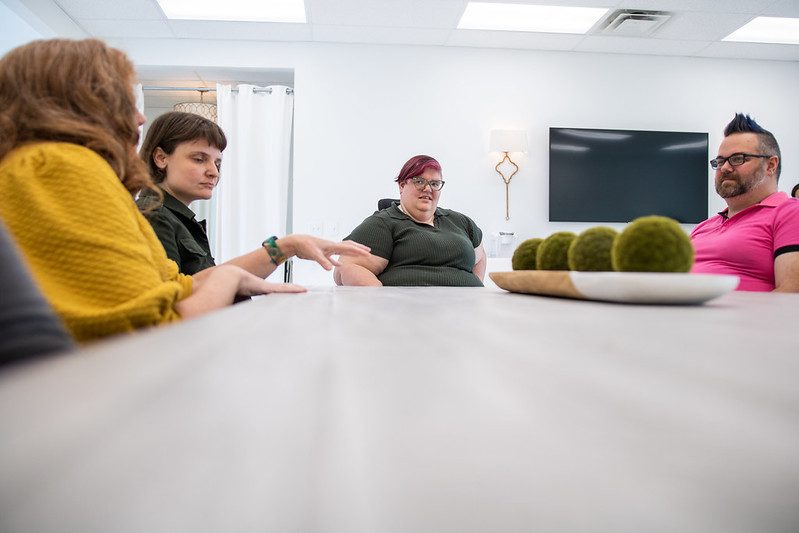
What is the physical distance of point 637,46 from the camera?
4.36 m

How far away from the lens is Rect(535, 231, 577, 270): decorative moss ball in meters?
0.80

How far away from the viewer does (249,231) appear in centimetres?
442

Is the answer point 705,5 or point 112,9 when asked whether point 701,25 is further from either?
point 112,9

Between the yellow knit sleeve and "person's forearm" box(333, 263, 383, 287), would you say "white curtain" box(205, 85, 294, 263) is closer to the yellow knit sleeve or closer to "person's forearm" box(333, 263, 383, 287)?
"person's forearm" box(333, 263, 383, 287)

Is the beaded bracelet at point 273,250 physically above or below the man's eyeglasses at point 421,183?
below

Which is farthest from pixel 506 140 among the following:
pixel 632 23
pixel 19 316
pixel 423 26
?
pixel 19 316

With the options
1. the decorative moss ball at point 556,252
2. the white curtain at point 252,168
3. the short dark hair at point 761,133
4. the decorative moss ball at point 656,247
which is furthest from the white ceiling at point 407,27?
the decorative moss ball at point 656,247

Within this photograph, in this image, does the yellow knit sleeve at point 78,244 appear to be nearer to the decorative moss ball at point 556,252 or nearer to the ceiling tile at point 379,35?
the decorative moss ball at point 556,252

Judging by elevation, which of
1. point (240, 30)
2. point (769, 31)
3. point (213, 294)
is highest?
point (769, 31)

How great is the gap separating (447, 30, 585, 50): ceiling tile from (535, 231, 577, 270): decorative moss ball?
12.2 ft

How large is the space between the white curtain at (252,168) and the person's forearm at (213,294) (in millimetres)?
3429

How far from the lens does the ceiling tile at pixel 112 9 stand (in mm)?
3689

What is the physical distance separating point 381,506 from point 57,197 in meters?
0.79

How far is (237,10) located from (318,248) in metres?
3.21
